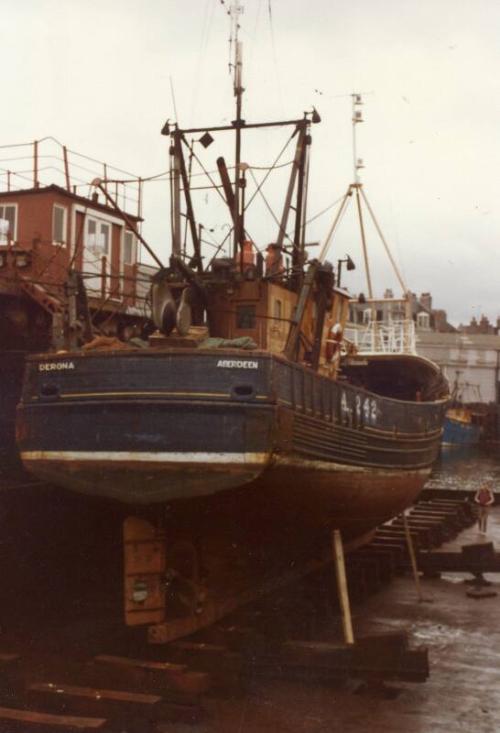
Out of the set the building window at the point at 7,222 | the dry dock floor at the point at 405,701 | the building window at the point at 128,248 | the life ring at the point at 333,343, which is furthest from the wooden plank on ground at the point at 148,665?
the building window at the point at 128,248

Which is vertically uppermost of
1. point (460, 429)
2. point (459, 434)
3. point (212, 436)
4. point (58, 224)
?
point (58, 224)

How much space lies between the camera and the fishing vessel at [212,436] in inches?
330

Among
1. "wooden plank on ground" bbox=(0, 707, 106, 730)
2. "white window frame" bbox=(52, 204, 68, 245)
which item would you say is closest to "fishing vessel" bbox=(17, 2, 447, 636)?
"wooden plank on ground" bbox=(0, 707, 106, 730)

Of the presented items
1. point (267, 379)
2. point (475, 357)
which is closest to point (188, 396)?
point (267, 379)

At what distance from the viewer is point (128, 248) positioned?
2372 cm

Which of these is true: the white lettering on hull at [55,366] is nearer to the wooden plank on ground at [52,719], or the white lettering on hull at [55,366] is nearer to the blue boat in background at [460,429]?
the wooden plank on ground at [52,719]

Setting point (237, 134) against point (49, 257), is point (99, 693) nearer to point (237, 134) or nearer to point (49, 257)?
point (237, 134)

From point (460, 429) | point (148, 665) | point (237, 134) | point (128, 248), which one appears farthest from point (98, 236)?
point (460, 429)

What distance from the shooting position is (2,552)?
10891mm

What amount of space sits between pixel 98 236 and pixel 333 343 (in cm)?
1134

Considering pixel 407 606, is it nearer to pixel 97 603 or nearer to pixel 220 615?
pixel 220 615

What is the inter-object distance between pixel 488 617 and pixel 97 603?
5.00m

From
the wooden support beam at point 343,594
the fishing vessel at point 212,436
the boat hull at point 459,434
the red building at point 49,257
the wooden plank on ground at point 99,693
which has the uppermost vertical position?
the red building at point 49,257

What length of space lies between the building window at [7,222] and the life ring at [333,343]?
442 inches
